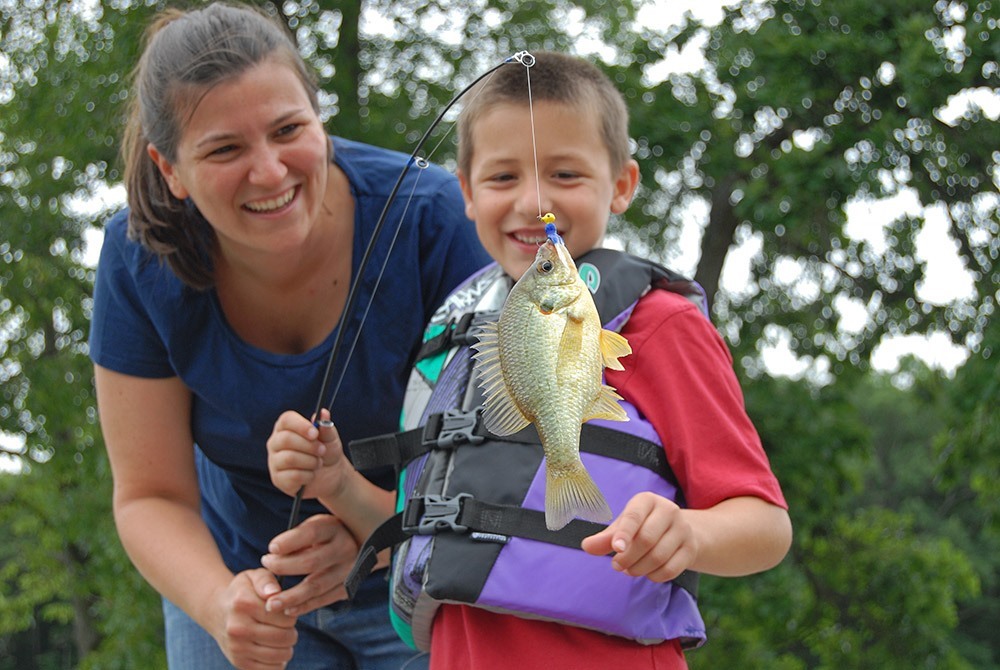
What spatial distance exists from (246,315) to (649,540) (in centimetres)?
179

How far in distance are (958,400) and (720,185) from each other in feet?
10.7

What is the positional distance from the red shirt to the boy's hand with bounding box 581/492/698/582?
25cm

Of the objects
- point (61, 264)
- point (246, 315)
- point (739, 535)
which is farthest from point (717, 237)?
point (739, 535)

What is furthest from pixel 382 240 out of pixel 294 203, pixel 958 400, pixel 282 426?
pixel 958 400

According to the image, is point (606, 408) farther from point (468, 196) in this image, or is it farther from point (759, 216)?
point (759, 216)

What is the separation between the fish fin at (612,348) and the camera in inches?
83.5

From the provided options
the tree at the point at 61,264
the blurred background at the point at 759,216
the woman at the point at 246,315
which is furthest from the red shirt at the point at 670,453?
the tree at the point at 61,264

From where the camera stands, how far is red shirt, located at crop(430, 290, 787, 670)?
249cm

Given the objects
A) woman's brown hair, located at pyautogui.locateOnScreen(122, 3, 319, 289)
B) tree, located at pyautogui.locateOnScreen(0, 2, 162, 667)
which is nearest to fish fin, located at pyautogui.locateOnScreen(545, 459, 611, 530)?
woman's brown hair, located at pyautogui.locateOnScreen(122, 3, 319, 289)

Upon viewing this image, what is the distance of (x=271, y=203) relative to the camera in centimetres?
321

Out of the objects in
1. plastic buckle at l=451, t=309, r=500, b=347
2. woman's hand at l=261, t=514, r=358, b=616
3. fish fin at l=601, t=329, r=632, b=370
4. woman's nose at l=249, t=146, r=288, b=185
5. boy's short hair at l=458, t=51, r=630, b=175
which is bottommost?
woman's hand at l=261, t=514, r=358, b=616

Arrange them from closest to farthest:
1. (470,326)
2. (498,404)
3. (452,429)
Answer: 1. (498,404)
2. (452,429)
3. (470,326)

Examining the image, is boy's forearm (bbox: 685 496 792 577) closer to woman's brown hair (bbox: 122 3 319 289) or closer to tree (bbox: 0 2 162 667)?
woman's brown hair (bbox: 122 3 319 289)

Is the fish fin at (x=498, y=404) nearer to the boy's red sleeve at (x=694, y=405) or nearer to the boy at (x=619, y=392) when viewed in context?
the boy at (x=619, y=392)
